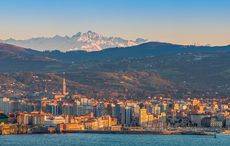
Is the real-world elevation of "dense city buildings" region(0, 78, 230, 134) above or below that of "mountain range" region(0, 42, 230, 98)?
below

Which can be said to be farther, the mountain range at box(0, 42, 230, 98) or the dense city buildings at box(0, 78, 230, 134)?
the mountain range at box(0, 42, 230, 98)

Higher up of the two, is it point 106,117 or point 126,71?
point 126,71

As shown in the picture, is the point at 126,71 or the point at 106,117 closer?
the point at 106,117

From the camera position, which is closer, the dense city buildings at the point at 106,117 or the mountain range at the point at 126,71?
the dense city buildings at the point at 106,117

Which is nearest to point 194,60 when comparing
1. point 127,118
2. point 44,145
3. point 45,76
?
point 45,76
